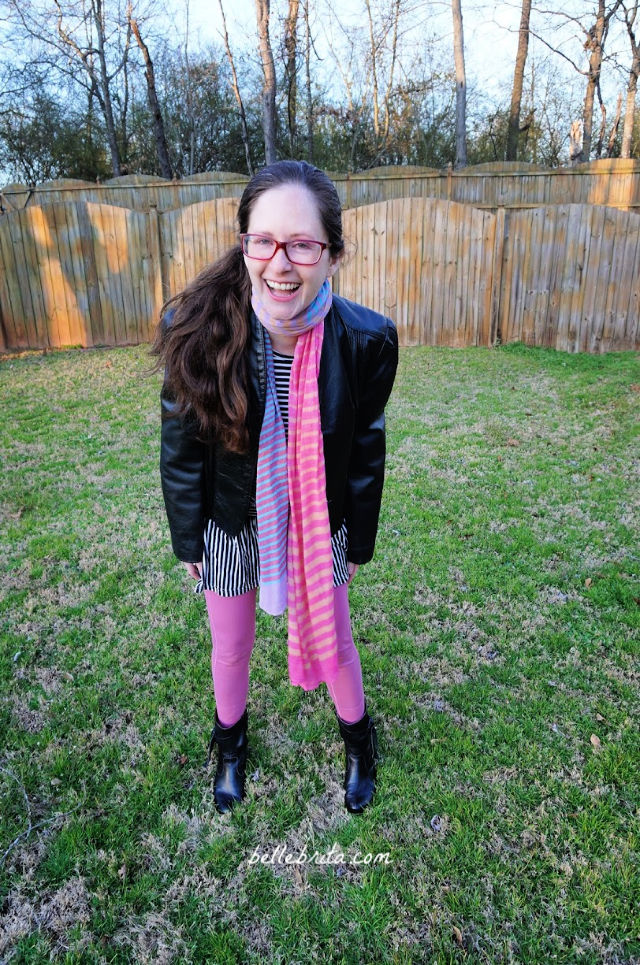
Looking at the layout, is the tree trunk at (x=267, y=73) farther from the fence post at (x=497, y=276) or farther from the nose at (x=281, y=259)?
the nose at (x=281, y=259)

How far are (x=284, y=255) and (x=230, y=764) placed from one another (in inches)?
65.6

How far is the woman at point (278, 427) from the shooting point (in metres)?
1.40

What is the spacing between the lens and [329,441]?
1.56 metres

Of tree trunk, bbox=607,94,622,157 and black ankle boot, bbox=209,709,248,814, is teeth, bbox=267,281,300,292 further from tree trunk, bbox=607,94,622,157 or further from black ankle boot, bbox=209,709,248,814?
tree trunk, bbox=607,94,622,157

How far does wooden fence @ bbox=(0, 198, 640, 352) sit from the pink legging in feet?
25.7

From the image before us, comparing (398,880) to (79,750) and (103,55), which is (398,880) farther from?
(103,55)

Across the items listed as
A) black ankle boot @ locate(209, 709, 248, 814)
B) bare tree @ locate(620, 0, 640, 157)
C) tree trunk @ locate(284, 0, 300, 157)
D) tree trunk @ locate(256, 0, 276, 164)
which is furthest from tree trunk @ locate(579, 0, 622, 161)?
black ankle boot @ locate(209, 709, 248, 814)

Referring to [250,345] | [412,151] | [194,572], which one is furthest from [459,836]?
[412,151]

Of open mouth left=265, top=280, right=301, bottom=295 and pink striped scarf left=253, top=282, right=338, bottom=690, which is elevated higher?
open mouth left=265, top=280, right=301, bottom=295

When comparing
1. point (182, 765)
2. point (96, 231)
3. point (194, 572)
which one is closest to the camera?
point (194, 572)

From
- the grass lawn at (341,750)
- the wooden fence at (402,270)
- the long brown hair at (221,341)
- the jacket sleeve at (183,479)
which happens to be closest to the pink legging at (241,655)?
the jacket sleeve at (183,479)

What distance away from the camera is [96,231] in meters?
8.74

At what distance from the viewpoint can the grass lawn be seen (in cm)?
157

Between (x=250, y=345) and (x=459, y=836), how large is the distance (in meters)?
1.64
